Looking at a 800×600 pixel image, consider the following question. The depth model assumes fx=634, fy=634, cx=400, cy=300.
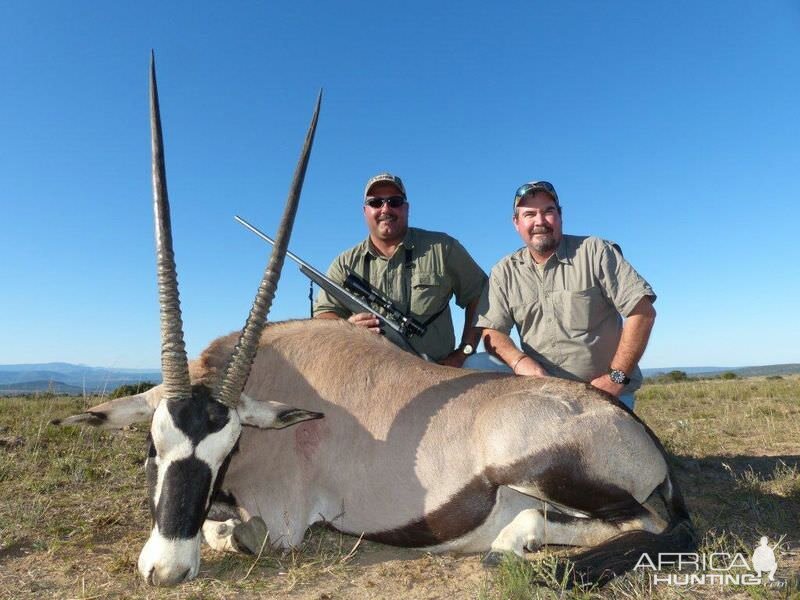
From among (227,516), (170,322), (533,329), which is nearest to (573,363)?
(533,329)

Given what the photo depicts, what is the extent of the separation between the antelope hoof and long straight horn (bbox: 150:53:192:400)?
0.92m

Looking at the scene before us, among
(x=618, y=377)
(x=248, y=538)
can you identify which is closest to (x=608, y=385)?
(x=618, y=377)

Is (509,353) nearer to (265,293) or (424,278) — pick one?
(424,278)

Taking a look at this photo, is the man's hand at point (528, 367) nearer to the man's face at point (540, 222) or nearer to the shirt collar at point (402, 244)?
the man's face at point (540, 222)

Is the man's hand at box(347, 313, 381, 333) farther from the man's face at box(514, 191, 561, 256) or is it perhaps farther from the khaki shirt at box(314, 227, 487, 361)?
the man's face at box(514, 191, 561, 256)

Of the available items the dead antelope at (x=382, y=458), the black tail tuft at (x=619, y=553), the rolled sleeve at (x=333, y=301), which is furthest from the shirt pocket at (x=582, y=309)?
the rolled sleeve at (x=333, y=301)

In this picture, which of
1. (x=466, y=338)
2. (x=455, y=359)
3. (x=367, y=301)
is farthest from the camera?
(x=466, y=338)

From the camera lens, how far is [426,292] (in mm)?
6723

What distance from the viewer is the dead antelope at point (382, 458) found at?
124 inches

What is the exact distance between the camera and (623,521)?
3510 mm

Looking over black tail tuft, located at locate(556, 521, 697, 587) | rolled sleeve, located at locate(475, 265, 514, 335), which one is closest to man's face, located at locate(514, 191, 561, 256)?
rolled sleeve, located at locate(475, 265, 514, 335)

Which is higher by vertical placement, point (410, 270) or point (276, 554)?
point (410, 270)

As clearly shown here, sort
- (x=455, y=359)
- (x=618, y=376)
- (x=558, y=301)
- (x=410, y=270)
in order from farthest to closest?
(x=410, y=270), (x=455, y=359), (x=558, y=301), (x=618, y=376)

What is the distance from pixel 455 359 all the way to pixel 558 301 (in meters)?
1.48
